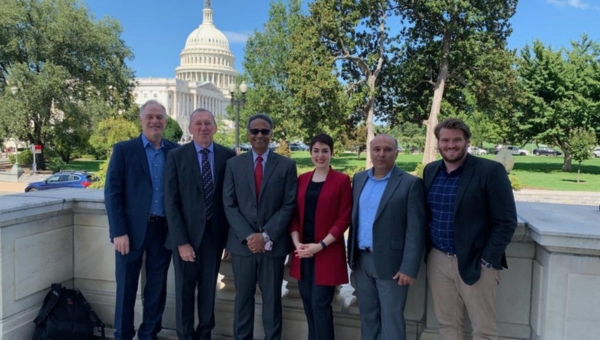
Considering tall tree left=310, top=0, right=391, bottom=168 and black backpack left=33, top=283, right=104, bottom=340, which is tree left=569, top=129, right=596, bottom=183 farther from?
black backpack left=33, top=283, right=104, bottom=340

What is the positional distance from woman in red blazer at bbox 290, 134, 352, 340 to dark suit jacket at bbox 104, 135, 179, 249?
125 centimetres

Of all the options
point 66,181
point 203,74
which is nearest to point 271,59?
point 66,181

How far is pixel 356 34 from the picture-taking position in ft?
98.5

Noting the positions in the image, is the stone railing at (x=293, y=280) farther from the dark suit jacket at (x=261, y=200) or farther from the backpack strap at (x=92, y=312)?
the dark suit jacket at (x=261, y=200)

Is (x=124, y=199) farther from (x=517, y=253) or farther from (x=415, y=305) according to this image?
(x=517, y=253)

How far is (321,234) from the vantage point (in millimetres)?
3314

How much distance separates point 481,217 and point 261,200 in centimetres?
158

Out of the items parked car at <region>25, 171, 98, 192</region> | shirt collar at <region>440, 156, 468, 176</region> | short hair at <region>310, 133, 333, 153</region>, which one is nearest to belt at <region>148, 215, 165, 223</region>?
short hair at <region>310, 133, 333, 153</region>

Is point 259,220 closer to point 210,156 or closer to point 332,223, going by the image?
point 332,223

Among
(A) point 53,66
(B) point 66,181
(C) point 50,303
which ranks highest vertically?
(A) point 53,66

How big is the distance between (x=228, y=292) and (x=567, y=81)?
40590mm

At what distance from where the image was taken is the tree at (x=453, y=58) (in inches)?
1101

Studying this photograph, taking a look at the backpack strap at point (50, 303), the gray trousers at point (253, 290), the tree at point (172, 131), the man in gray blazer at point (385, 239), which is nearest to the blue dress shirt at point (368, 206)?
the man in gray blazer at point (385, 239)

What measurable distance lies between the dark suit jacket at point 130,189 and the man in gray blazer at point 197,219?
25 centimetres
